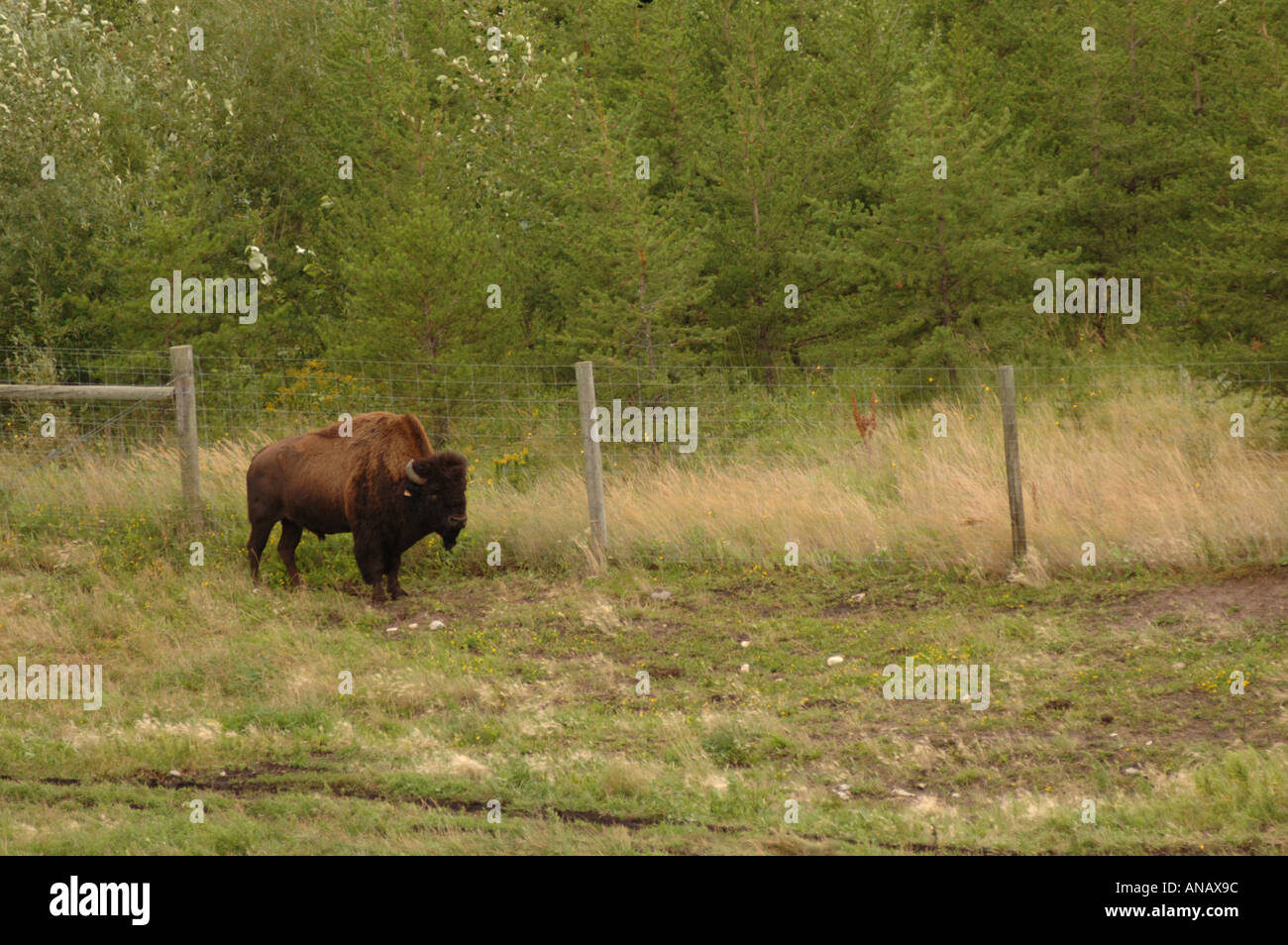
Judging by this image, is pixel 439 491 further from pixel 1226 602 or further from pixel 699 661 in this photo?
pixel 1226 602

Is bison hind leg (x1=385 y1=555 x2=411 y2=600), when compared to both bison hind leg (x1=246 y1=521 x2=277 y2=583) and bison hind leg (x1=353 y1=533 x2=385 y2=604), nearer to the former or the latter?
bison hind leg (x1=353 y1=533 x2=385 y2=604)

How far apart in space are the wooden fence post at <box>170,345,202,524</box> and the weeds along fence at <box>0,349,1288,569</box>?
343 mm

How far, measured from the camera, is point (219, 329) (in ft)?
58.7

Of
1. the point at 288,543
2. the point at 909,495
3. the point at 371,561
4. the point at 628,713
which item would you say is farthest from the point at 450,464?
the point at 909,495

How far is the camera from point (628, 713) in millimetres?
→ 9273

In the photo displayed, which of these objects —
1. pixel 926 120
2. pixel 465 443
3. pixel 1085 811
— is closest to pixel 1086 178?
pixel 926 120

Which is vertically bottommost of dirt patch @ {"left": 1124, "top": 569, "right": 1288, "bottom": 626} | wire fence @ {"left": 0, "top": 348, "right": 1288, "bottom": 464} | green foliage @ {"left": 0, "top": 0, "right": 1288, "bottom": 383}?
dirt patch @ {"left": 1124, "top": 569, "right": 1288, "bottom": 626}

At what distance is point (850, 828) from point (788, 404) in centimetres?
957

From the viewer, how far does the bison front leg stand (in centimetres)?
1232

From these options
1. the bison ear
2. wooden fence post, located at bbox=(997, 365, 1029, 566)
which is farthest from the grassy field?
the bison ear

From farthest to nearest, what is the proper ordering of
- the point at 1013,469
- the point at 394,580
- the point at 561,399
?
1. the point at 561,399
2. the point at 394,580
3. the point at 1013,469

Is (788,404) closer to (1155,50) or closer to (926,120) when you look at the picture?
(926,120)

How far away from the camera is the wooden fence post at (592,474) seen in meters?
12.7

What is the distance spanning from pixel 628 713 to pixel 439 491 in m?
3.67
